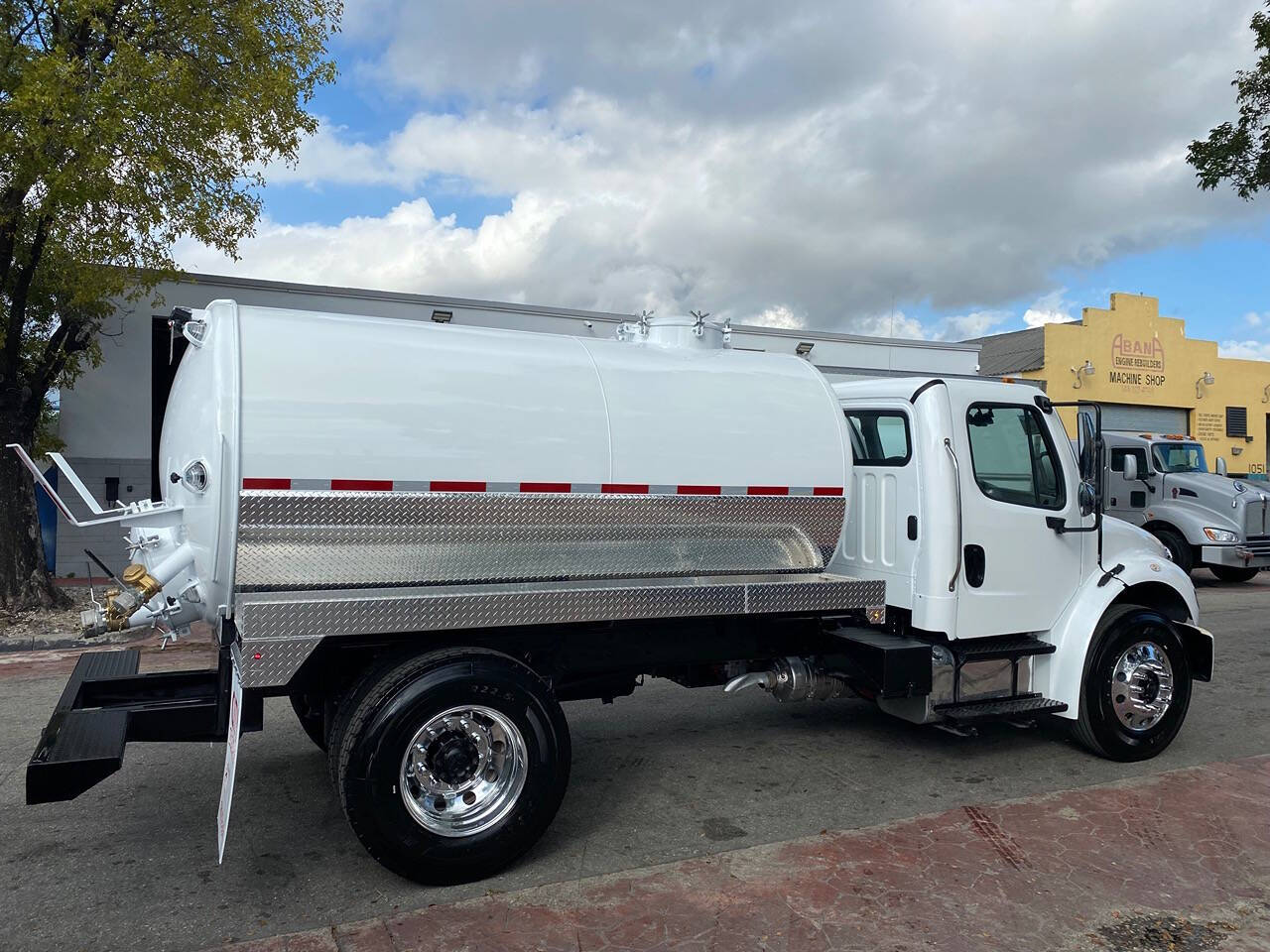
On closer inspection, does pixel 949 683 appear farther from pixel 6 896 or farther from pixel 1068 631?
pixel 6 896

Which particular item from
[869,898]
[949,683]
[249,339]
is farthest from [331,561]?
[949,683]

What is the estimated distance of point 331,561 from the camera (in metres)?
4.31

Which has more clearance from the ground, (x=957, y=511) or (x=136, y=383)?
(x=136, y=383)

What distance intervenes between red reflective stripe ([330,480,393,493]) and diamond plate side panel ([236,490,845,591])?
32mm

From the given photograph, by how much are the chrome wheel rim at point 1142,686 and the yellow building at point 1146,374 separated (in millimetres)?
22305

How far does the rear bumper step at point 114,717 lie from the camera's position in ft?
12.2

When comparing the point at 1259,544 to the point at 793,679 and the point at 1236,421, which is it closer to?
the point at 793,679

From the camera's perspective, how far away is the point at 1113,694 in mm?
5957

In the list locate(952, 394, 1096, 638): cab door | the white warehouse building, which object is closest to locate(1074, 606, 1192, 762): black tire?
locate(952, 394, 1096, 638): cab door

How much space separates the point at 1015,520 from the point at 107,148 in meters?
9.76

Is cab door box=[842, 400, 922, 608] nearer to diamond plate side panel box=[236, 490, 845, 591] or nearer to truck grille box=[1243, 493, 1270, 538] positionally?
diamond plate side panel box=[236, 490, 845, 591]

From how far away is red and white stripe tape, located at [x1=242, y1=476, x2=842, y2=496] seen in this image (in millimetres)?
4195

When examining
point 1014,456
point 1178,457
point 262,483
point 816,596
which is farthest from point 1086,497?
point 1178,457

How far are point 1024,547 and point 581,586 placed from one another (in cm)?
285
